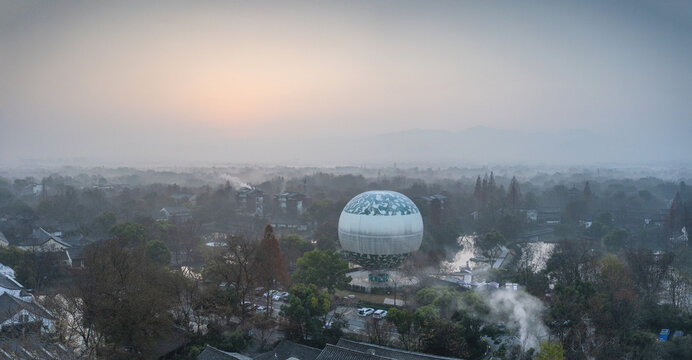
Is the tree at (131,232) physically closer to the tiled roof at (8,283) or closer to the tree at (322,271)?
the tiled roof at (8,283)

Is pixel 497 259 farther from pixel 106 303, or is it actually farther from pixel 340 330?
pixel 106 303

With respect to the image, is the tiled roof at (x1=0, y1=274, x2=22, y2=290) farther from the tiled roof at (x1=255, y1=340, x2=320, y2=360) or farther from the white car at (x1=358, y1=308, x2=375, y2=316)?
the white car at (x1=358, y1=308, x2=375, y2=316)

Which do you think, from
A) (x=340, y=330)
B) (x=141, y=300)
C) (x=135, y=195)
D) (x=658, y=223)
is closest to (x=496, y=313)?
(x=340, y=330)

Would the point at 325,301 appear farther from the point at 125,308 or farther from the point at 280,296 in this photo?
the point at 125,308

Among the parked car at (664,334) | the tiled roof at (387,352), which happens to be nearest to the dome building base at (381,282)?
the tiled roof at (387,352)

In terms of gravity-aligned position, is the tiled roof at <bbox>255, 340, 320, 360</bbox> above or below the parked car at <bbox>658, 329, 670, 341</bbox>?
below

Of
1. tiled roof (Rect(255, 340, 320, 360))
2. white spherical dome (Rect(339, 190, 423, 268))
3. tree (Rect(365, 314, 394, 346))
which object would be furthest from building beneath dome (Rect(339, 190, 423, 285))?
tiled roof (Rect(255, 340, 320, 360))

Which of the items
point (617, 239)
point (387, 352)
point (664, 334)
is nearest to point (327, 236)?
point (387, 352)
